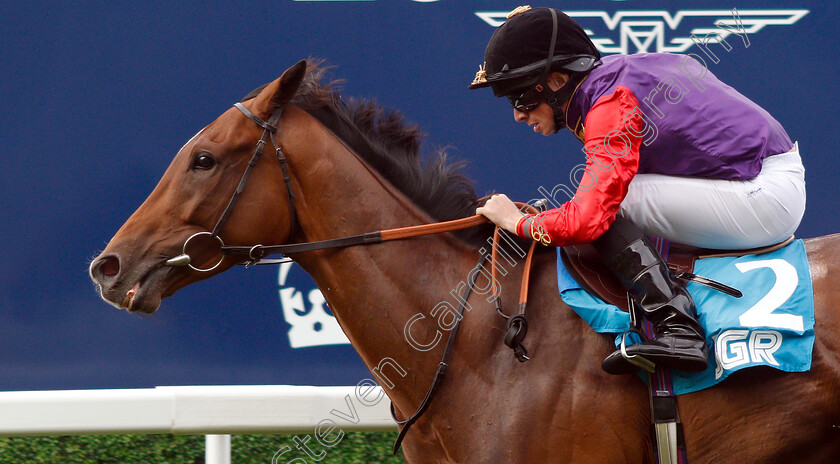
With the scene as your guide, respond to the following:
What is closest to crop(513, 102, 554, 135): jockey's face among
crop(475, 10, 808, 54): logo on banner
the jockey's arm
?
the jockey's arm

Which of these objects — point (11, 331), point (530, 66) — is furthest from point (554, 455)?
point (11, 331)

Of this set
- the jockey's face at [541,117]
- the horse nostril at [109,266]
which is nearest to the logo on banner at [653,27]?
the jockey's face at [541,117]

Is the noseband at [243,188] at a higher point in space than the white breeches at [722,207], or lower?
higher

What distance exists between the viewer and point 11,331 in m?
3.53

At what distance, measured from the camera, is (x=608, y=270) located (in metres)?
2.53

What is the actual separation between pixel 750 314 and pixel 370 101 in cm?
134

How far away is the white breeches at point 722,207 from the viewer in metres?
2.43

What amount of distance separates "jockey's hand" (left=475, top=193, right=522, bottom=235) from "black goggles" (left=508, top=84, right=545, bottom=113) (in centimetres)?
29

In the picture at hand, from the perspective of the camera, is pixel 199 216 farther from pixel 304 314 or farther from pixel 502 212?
pixel 304 314

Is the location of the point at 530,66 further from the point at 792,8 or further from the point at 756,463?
the point at 792,8

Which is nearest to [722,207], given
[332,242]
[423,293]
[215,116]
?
[423,293]

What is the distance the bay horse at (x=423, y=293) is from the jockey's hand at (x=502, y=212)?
14 centimetres

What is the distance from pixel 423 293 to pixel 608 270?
0.56 metres

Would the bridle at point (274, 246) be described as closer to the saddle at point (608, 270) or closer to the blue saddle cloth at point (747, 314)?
the saddle at point (608, 270)
